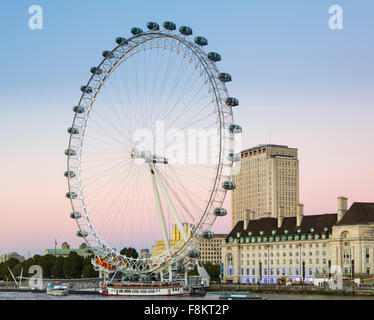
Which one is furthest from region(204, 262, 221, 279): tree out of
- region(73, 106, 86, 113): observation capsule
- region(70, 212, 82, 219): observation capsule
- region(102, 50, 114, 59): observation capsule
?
region(102, 50, 114, 59): observation capsule

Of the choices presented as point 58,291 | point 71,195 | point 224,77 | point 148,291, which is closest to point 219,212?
point 224,77

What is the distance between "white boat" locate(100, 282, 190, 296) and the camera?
91.9m

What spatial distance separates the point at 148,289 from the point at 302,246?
52.5 meters

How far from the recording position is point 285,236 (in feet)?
467

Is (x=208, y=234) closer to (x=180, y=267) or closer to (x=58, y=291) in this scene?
(x=180, y=267)

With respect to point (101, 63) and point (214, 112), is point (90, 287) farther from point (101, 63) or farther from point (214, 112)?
point (214, 112)

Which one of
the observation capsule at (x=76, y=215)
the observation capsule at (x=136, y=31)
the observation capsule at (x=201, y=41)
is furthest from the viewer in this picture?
the observation capsule at (x=76, y=215)

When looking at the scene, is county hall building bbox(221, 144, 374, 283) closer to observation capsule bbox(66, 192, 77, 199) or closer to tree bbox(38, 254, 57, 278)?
tree bbox(38, 254, 57, 278)

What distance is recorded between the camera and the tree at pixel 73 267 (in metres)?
167

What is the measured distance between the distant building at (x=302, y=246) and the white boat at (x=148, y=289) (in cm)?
3771

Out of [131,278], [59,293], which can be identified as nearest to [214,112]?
[131,278]

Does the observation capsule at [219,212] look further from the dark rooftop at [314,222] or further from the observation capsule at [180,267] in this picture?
the dark rooftop at [314,222]

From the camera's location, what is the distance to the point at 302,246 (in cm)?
13762

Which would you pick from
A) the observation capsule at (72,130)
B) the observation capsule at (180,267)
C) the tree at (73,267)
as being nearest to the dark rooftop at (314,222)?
the tree at (73,267)
